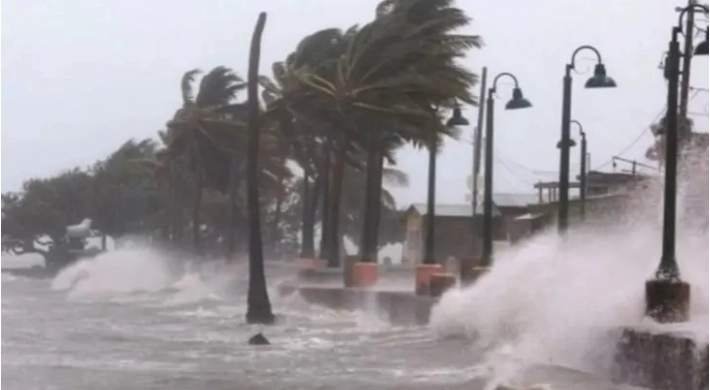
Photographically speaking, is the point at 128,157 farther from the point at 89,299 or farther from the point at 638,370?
the point at 638,370

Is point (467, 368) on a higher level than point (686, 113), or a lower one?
lower

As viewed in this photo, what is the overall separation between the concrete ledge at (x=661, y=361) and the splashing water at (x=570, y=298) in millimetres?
169

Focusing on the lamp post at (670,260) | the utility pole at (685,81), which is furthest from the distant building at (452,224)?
the lamp post at (670,260)

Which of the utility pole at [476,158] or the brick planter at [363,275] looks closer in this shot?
the brick planter at [363,275]

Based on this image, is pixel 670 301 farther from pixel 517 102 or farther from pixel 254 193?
pixel 254 193

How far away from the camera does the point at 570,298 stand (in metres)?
18.8

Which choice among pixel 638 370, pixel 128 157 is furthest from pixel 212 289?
pixel 638 370

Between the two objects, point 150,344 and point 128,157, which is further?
point 128,157

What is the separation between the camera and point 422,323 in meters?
25.9

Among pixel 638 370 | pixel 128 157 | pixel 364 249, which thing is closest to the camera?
pixel 638 370

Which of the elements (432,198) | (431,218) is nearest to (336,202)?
(432,198)

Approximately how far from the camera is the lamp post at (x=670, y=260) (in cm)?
1364

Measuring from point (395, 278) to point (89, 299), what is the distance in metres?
15.9

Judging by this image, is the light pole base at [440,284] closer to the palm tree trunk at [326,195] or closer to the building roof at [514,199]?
the palm tree trunk at [326,195]
